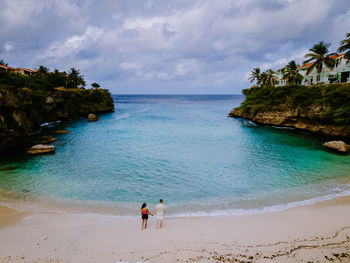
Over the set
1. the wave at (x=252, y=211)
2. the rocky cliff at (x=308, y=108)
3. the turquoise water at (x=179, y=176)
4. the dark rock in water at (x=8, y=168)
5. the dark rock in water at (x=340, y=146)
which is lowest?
the wave at (x=252, y=211)

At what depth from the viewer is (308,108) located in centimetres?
3325

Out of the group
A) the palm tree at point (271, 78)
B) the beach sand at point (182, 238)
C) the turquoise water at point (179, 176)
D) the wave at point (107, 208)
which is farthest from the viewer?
the palm tree at point (271, 78)

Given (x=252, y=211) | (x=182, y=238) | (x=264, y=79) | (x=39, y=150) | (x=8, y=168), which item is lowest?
(x=252, y=211)

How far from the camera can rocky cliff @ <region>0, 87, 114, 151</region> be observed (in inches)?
882

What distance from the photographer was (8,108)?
2239 centimetres

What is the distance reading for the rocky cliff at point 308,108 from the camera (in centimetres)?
2766

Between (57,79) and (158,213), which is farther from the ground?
(57,79)

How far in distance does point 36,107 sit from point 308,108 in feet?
157

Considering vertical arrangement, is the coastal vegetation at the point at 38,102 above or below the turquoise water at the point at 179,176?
above

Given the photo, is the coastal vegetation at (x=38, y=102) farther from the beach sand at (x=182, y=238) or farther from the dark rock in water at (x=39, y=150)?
the beach sand at (x=182, y=238)

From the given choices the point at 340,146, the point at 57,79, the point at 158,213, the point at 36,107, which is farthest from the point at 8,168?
the point at 57,79

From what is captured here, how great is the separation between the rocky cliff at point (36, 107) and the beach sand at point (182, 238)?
51.4ft

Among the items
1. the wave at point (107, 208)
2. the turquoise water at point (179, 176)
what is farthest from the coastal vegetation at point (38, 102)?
the wave at point (107, 208)

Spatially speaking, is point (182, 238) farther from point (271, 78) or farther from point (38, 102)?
point (271, 78)
